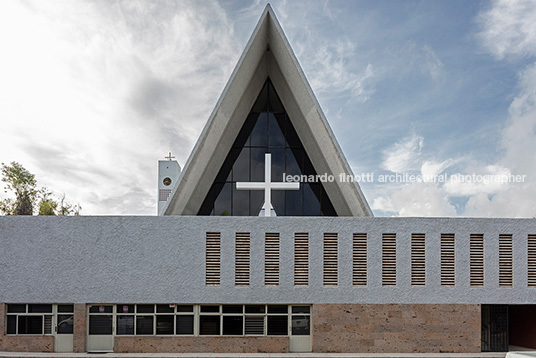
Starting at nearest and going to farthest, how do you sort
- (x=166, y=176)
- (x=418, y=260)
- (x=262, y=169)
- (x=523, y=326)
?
(x=418, y=260), (x=523, y=326), (x=262, y=169), (x=166, y=176)

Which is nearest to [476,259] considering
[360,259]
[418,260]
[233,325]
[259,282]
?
[418,260]

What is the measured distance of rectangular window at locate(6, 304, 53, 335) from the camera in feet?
49.5

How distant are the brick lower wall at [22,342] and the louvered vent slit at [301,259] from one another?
31.1ft

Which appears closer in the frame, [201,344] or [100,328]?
[201,344]

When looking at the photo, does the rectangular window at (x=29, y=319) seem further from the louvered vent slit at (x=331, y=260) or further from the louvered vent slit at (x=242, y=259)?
the louvered vent slit at (x=331, y=260)

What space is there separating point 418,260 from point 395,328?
269cm

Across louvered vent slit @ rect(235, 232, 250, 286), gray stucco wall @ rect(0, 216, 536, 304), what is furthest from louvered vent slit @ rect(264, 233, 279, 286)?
louvered vent slit @ rect(235, 232, 250, 286)

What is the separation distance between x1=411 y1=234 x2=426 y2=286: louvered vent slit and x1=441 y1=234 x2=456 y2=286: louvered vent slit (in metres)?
0.73

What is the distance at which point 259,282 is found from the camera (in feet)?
49.5

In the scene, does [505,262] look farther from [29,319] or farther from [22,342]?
[22,342]

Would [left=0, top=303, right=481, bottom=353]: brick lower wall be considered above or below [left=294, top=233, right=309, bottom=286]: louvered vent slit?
below

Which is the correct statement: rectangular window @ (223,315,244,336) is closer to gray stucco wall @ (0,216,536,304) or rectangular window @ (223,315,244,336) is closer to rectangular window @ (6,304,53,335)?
gray stucco wall @ (0,216,536,304)

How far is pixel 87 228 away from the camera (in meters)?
15.2

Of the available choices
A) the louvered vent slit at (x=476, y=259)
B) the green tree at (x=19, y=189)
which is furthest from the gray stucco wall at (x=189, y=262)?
the green tree at (x=19, y=189)
